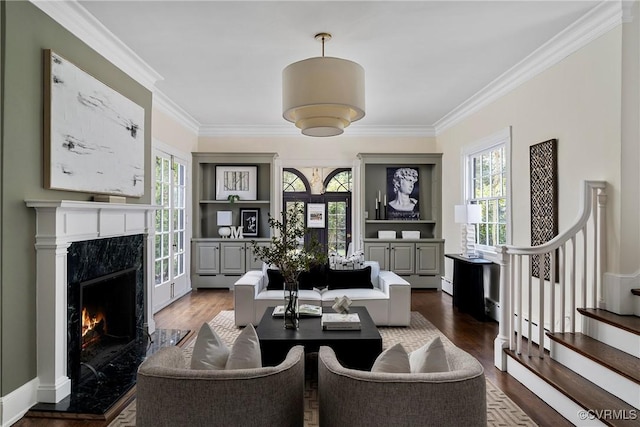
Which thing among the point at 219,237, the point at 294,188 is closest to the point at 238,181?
the point at 219,237

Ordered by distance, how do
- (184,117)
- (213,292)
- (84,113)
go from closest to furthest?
1. (84,113)
2. (184,117)
3. (213,292)

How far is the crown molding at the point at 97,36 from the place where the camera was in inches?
111

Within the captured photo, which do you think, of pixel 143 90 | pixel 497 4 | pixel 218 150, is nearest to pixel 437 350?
pixel 497 4

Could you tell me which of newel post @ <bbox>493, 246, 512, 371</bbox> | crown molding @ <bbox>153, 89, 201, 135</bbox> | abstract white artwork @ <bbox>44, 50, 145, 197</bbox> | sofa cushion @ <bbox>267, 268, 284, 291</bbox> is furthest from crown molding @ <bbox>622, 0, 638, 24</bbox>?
crown molding @ <bbox>153, 89, 201, 135</bbox>

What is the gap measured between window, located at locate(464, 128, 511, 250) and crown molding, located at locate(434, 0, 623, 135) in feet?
1.69

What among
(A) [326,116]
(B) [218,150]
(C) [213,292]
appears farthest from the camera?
(B) [218,150]

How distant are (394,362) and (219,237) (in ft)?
19.1

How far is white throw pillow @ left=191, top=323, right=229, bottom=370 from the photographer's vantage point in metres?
1.82

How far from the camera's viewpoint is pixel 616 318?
2820mm

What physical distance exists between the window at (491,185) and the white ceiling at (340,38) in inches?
30.1

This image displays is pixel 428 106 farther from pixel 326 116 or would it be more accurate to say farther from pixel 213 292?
pixel 213 292

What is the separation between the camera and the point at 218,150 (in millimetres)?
7023

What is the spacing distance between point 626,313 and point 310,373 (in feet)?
7.82

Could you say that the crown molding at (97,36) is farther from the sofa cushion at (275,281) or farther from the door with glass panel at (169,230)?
the sofa cushion at (275,281)
